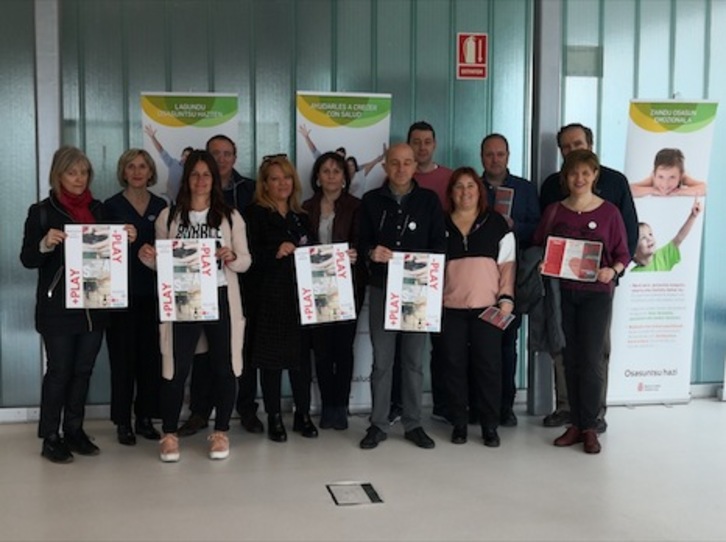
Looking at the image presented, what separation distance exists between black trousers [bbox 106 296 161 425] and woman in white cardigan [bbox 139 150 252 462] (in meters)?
0.34

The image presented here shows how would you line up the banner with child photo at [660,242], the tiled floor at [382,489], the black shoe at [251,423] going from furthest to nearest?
the banner with child photo at [660,242]
the black shoe at [251,423]
the tiled floor at [382,489]

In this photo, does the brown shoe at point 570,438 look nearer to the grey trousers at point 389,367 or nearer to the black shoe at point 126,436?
the grey trousers at point 389,367

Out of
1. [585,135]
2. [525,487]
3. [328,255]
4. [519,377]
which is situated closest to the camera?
[525,487]

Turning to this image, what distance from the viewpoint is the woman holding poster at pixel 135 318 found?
4086mm

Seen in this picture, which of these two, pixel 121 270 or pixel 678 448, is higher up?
pixel 121 270

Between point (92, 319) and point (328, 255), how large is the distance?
4.00 feet

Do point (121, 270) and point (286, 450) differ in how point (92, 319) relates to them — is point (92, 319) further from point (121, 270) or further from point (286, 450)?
point (286, 450)

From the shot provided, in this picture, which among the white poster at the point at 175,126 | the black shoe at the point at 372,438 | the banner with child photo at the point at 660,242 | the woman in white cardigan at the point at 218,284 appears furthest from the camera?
the banner with child photo at the point at 660,242

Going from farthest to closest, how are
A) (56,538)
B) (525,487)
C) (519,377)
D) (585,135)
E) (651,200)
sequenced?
(519,377) < (651,200) < (585,135) < (525,487) < (56,538)

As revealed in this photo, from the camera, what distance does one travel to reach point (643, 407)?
16.8 feet

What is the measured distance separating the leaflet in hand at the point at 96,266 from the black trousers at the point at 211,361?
34 cm

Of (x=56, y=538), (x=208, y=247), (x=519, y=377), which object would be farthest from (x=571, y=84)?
(x=56, y=538)

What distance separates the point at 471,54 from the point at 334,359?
2.17 m

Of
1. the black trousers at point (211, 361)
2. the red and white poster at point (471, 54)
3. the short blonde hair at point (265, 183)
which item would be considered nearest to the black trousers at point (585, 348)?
the short blonde hair at point (265, 183)
